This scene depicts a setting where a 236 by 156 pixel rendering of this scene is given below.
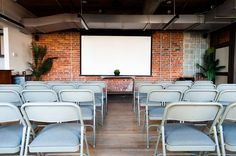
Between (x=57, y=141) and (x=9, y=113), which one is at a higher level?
(x=9, y=113)

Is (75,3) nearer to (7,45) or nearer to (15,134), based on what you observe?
(7,45)

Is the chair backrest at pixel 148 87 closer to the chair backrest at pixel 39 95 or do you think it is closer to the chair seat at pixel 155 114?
the chair seat at pixel 155 114

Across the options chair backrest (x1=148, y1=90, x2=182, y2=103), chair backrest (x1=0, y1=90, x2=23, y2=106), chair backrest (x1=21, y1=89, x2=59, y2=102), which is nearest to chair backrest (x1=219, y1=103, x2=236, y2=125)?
chair backrest (x1=148, y1=90, x2=182, y2=103)

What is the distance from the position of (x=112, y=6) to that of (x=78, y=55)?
2382 mm

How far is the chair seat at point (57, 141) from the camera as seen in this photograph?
161 cm

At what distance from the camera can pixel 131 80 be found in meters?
8.41

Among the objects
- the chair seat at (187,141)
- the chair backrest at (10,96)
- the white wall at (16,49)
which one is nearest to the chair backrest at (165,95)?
the chair seat at (187,141)

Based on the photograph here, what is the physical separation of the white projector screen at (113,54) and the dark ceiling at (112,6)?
108cm

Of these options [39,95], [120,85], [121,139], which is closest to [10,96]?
[39,95]

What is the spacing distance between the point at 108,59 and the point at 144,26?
6.65 feet

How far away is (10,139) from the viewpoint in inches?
67.1

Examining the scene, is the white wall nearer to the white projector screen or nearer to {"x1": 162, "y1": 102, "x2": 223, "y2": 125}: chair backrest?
the white projector screen

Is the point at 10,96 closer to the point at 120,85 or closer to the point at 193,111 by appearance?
the point at 193,111

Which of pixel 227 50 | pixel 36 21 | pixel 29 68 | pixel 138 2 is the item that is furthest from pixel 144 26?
pixel 29 68
